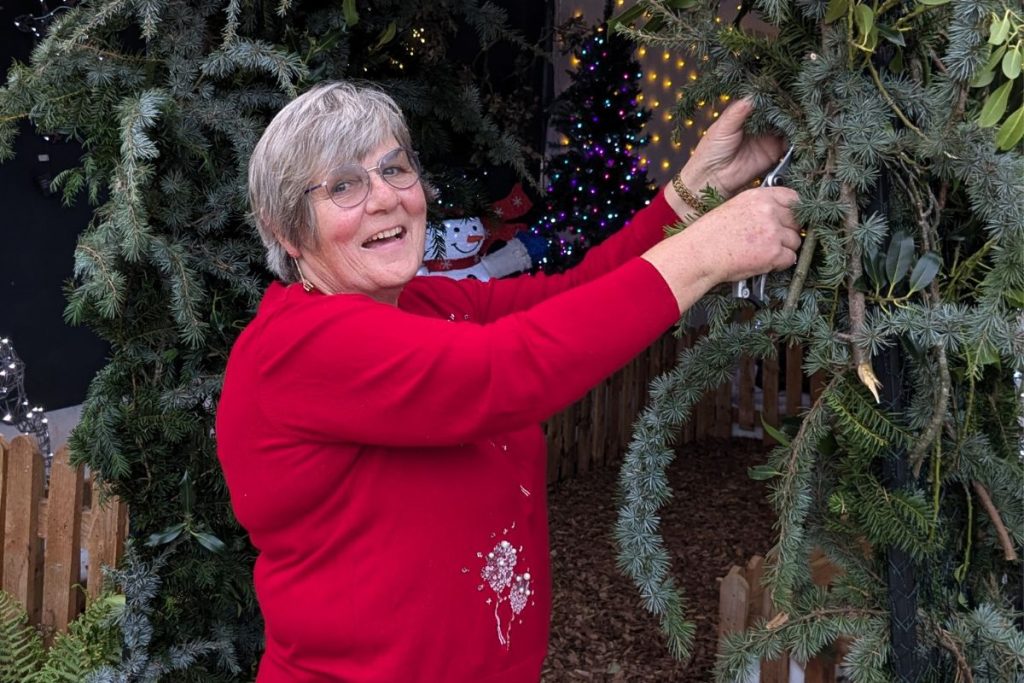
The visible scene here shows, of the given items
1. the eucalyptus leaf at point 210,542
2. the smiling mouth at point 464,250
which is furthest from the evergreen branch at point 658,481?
the smiling mouth at point 464,250

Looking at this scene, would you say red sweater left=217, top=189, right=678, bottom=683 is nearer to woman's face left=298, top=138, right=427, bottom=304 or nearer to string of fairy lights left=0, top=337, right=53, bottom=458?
woman's face left=298, top=138, right=427, bottom=304

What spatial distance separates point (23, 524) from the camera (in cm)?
349

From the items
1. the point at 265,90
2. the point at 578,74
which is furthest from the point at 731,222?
the point at 578,74

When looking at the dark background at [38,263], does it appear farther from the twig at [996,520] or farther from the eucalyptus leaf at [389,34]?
the twig at [996,520]

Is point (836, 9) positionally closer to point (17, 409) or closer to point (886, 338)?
point (886, 338)

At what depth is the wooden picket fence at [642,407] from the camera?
20.4 ft

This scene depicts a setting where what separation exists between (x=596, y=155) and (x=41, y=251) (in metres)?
3.32

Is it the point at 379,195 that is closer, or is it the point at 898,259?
the point at 898,259

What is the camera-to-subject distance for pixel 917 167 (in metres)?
1.29

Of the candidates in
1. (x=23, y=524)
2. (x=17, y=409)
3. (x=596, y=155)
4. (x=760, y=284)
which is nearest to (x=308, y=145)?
(x=760, y=284)

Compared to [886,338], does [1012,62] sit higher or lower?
higher

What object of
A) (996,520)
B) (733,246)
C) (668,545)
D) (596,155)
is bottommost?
(668,545)

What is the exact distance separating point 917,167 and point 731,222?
0.80 feet

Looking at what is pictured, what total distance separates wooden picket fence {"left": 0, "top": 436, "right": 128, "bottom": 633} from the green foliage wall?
1089mm
